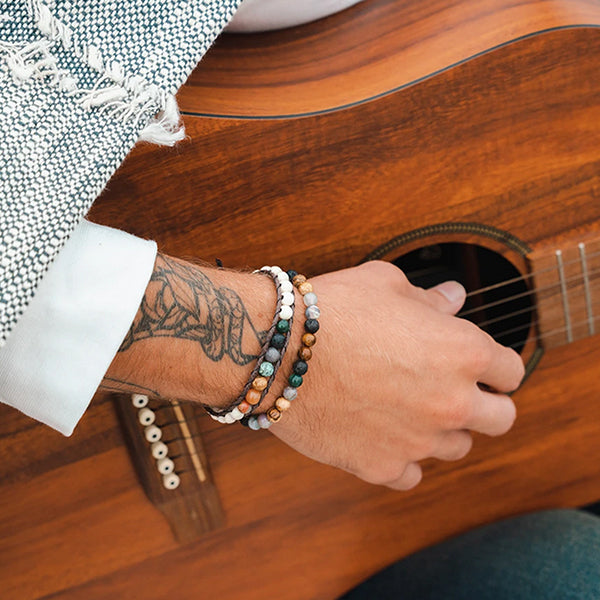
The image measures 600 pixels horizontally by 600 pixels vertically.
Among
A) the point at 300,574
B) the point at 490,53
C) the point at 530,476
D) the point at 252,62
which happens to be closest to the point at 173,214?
the point at 252,62

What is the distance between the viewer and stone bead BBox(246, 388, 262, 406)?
533 mm

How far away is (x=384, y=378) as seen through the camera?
1.99 ft

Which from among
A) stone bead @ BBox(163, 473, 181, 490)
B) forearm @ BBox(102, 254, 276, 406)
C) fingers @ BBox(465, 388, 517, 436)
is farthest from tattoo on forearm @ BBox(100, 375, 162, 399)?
fingers @ BBox(465, 388, 517, 436)

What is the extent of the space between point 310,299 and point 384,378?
0.11 metres

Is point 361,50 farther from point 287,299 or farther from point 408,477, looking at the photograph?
point 408,477

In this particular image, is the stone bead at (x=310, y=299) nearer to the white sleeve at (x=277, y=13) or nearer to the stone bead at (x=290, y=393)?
the stone bead at (x=290, y=393)

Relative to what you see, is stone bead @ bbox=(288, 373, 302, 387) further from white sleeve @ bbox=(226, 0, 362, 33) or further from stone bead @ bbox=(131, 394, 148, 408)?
white sleeve @ bbox=(226, 0, 362, 33)

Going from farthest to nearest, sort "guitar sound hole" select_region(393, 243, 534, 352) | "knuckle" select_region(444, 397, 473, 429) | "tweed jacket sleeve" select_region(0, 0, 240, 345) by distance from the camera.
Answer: "guitar sound hole" select_region(393, 243, 534, 352)
"knuckle" select_region(444, 397, 473, 429)
"tweed jacket sleeve" select_region(0, 0, 240, 345)

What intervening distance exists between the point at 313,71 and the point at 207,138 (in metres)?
0.14

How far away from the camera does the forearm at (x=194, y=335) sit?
19.7 inches

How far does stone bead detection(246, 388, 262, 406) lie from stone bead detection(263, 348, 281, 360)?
0.03 meters

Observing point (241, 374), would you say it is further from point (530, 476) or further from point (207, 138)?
point (530, 476)

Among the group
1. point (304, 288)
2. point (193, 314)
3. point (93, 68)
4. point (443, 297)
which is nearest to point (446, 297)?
point (443, 297)

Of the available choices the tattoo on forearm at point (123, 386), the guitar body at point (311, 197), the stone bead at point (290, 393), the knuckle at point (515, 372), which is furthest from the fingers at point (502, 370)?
the tattoo on forearm at point (123, 386)
